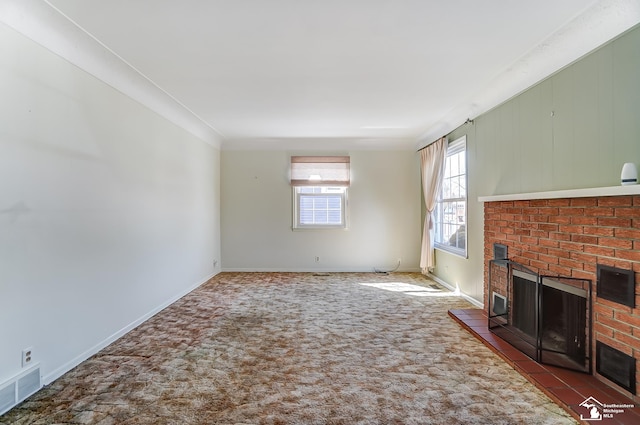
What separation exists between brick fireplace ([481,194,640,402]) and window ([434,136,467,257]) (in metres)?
1.43

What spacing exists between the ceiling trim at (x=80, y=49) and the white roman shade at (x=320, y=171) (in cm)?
266

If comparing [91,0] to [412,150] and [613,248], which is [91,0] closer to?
[613,248]

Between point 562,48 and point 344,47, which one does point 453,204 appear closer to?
point 562,48

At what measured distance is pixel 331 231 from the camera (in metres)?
6.44

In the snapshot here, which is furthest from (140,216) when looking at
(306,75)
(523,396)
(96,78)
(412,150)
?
(412,150)

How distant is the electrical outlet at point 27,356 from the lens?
214cm

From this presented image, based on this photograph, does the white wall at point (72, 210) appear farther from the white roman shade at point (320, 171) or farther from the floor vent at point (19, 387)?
the white roman shade at point (320, 171)

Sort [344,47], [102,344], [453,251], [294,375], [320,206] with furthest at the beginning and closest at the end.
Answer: [320,206] → [453,251] → [102,344] → [344,47] → [294,375]

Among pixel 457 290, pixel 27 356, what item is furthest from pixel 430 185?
pixel 27 356

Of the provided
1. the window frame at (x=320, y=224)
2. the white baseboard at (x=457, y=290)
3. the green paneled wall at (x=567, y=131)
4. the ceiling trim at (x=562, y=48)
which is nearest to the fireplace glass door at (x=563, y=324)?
the green paneled wall at (x=567, y=131)

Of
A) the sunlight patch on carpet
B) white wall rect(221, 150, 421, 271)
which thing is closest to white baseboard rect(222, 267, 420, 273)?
white wall rect(221, 150, 421, 271)

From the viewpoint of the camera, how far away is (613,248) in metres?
2.11

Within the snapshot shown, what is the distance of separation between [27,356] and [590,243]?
4.02 m

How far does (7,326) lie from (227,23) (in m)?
2.50
